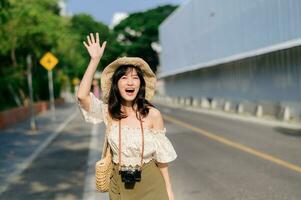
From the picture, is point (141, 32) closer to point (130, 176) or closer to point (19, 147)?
point (19, 147)

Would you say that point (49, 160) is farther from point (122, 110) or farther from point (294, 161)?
point (122, 110)

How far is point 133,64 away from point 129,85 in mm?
147

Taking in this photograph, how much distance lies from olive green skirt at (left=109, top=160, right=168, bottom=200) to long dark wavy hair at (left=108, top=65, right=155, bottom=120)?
0.34 meters

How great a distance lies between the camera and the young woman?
3947 millimetres

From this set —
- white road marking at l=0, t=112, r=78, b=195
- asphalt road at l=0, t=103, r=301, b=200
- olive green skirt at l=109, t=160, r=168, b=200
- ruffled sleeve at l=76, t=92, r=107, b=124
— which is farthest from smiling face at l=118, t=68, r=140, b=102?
white road marking at l=0, t=112, r=78, b=195

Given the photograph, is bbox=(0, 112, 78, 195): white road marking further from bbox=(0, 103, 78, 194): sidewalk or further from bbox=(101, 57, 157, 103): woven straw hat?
bbox=(101, 57, 157, 103): woven straw hat

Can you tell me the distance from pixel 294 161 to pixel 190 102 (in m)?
41.3

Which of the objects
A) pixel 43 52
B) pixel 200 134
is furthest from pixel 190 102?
pixel 200 134

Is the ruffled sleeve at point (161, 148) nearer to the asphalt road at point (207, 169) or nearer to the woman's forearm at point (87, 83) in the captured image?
the woman's forearm at point (87, 83)

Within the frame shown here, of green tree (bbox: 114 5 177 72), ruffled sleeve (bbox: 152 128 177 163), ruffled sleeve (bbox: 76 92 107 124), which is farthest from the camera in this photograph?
green tree (bbox: 114 5 177 72)

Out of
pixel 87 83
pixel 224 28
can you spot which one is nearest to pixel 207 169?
pixel 87 83

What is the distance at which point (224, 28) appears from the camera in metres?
41.2

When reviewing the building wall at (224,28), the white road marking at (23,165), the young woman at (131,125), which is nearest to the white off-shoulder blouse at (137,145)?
the young woman at (131,125)

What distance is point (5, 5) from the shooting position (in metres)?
17.7
